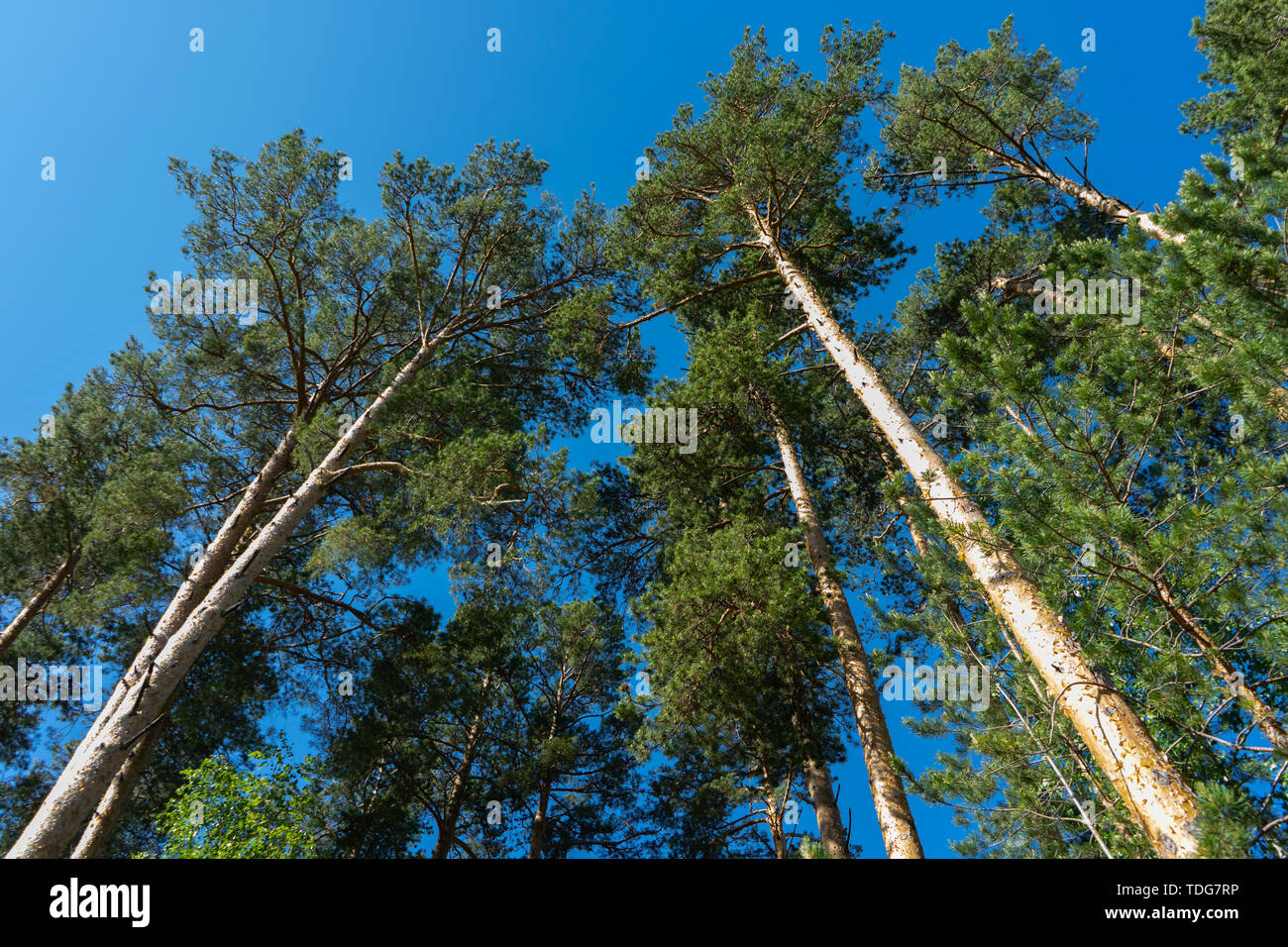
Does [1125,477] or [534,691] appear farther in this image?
[534,691]

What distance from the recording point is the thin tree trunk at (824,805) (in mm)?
8117

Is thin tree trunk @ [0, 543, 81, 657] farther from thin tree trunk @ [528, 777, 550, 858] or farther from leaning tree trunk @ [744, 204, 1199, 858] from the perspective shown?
leaning tree trunk @ [744, 204, 1199, 858]

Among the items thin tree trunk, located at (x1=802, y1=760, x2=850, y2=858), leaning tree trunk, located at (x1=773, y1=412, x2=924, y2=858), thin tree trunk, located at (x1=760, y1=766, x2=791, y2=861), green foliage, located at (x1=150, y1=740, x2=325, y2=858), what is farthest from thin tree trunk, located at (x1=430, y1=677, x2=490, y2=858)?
leaning tree trunk, located at (x1=773, y1=412, x2=924, y2=858)

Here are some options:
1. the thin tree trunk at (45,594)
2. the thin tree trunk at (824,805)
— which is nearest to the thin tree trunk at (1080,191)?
the thin tree trunk at (824,805)

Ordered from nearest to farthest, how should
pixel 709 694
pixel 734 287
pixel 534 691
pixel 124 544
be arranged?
pixel 709 694, pixel 124 544, pixel 734 287, pixel 534 691

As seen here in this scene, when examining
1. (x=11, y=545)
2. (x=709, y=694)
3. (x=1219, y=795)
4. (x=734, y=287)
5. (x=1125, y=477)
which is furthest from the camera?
(x=734, y=287)

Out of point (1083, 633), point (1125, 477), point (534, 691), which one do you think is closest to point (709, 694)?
point (1083, 633)

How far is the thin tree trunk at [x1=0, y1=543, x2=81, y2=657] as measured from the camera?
10078 mm

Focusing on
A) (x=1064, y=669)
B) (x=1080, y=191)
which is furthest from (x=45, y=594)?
(x=1080, y=191)

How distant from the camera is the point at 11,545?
9758mm

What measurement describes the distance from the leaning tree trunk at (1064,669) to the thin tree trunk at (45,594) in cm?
1271

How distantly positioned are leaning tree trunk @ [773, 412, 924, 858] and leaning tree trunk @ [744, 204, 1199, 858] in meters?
1.98
